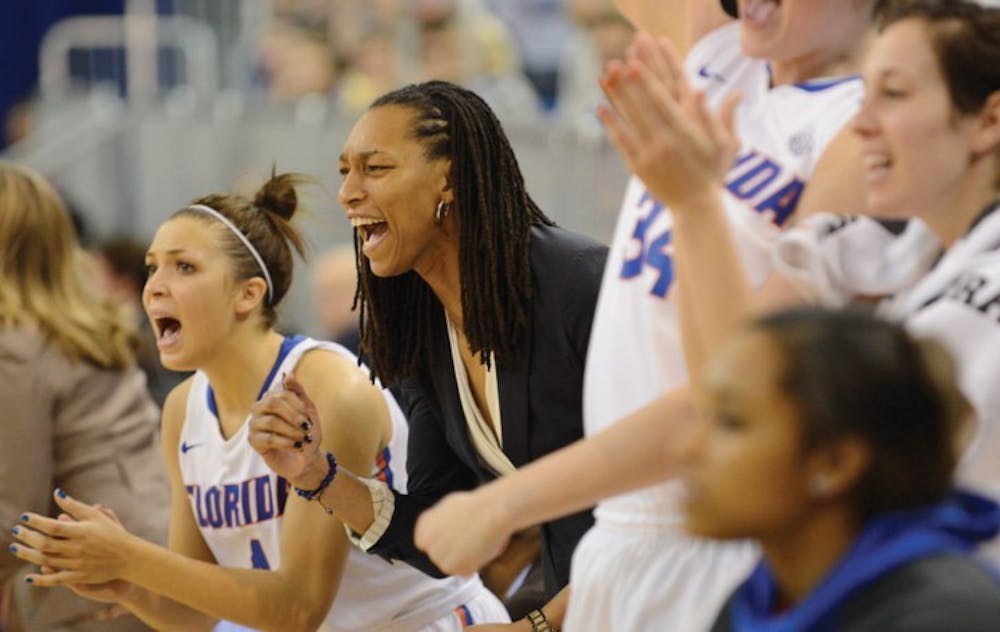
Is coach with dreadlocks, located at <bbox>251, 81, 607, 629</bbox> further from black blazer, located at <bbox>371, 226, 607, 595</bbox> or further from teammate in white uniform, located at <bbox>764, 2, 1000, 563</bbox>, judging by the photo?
teammate in white uniform, located at <bbox>764, 2, 1000, 563</bbox>

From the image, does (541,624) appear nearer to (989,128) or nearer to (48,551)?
(48,551)

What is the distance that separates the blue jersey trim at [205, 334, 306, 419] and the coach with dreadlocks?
0.43 m

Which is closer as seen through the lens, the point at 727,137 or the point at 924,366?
the point at 924,366

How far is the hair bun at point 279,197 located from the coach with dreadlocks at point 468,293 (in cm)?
52

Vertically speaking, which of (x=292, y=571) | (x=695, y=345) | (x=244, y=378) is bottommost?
(x=292, y=571)

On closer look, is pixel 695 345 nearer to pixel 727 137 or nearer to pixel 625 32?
pixel 727 137

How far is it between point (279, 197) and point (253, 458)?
576mm

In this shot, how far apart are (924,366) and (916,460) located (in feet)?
0.33

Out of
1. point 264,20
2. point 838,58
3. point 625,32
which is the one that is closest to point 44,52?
point 264,20

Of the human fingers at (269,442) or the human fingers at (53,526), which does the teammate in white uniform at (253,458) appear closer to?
the human fingers at (53,526)

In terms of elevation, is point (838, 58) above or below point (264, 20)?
above

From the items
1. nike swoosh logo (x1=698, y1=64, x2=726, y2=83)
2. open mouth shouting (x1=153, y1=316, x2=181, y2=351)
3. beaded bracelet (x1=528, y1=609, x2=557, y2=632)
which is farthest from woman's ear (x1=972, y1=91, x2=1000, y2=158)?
open mouth shouting (x1=153, y1=316, x2=181, y2=351)

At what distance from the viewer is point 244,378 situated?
12.6ft

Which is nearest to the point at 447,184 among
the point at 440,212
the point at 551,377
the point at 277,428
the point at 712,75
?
the point at 440,212
